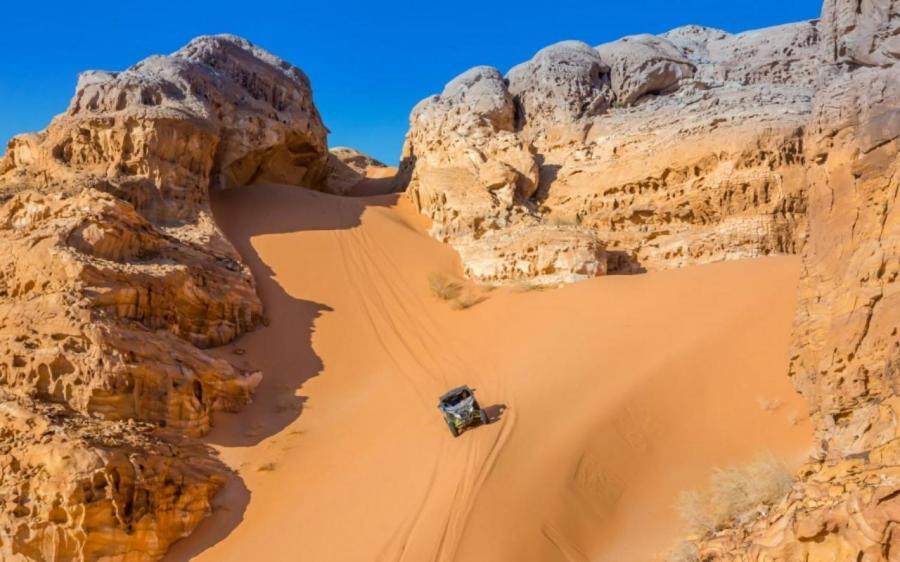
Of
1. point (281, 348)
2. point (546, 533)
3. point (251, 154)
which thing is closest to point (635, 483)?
point (546, 533)

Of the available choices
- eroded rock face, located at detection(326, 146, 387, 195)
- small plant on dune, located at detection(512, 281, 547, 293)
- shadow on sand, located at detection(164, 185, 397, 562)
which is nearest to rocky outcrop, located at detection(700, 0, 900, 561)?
shadow on sand, located at detection(164, 185, 397, 562)

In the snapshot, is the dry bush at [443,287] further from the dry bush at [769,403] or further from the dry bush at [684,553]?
the dry bush at [684,553]

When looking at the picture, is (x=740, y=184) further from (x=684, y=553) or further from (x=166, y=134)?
(x=166, y=134)

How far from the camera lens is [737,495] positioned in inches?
267

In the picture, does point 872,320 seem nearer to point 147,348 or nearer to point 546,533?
point 546,533

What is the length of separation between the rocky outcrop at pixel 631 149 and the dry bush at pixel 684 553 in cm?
887

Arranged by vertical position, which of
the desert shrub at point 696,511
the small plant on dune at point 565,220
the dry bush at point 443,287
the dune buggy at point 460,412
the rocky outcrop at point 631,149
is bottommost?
the desert shrub at point 696,511

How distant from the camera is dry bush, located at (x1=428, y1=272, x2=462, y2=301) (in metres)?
15.6

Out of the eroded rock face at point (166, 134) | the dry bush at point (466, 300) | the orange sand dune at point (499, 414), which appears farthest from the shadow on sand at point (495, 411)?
the eroded rock face at point (166, 134)

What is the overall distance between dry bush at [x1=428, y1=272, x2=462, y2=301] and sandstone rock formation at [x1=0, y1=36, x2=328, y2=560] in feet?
13.2

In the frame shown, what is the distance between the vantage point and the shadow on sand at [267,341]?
959 centimetres

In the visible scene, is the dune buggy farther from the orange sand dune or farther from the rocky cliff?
the rocky cliff

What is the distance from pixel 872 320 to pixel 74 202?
1273 centimetres

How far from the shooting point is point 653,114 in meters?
18.6
